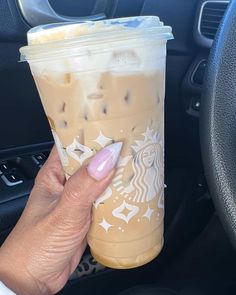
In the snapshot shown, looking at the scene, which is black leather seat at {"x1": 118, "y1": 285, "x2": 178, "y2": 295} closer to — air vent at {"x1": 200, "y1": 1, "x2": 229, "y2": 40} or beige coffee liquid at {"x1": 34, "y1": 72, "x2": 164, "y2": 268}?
beige coffee liquid at {"x1": 34, "y1": 72, "x2": 164, "y2": 268}

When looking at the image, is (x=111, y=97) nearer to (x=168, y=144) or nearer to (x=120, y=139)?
(x=120, y=139)

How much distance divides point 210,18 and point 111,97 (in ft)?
2.10

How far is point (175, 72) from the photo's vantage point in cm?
129

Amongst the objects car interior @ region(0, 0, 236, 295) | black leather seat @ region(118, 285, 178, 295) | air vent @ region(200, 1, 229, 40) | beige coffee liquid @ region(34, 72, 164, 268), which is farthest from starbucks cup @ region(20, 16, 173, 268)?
air vent @ region(200, 1, 229, 40)

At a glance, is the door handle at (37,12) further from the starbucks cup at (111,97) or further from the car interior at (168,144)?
the starbucks cup at (111,97)

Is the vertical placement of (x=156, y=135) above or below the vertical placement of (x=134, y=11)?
above

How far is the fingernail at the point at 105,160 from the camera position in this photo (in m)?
0.67

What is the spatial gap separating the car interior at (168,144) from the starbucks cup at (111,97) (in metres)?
0.29

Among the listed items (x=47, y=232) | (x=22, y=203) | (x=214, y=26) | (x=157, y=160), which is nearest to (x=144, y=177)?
(x=157, y=160)

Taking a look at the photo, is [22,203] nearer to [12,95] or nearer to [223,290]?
[12,95]

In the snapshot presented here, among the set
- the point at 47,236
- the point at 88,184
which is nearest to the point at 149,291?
the point at 47,236

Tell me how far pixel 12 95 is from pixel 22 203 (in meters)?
0.26

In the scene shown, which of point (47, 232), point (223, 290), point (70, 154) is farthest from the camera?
point (223, 290)

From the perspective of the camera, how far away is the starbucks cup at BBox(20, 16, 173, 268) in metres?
0.63
